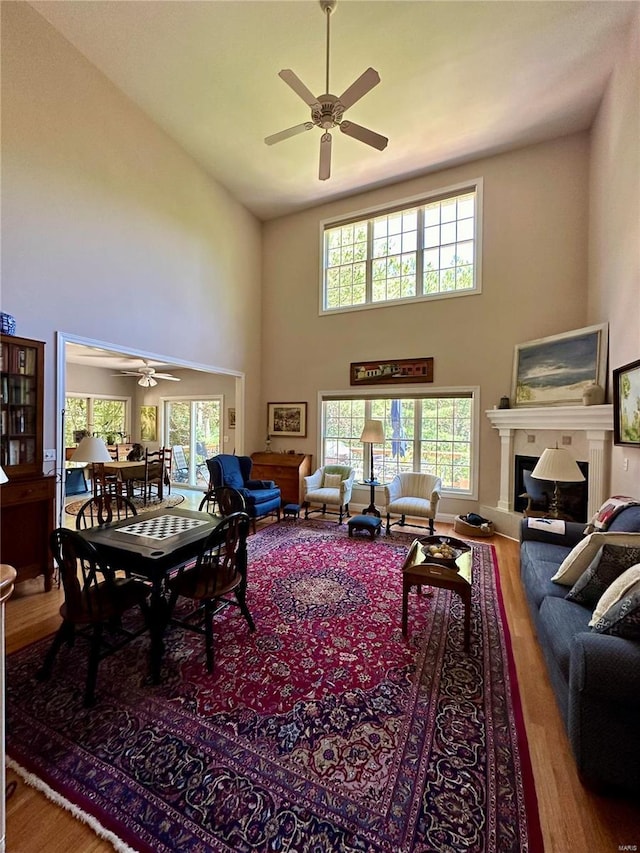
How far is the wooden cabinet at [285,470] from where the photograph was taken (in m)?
6.12

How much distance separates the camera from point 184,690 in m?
2.00

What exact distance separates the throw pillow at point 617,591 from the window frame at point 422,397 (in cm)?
368

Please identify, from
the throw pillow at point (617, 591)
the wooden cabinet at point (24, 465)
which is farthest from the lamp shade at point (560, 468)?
the wooden cabinet at point (24, 465)

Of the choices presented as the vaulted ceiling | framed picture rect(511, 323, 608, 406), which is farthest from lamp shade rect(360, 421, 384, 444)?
the vaulted ceiling

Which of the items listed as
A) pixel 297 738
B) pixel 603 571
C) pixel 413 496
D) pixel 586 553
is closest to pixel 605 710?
pixel 603 571

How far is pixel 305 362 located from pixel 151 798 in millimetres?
5942

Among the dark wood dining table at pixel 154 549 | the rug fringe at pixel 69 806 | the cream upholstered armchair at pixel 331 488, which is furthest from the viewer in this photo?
the cream upholstered armchair at pixel 331 488

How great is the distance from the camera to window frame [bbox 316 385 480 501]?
17.6 feet

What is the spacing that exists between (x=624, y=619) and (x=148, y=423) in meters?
10.00

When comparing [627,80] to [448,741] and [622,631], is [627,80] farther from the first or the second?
[448,741]

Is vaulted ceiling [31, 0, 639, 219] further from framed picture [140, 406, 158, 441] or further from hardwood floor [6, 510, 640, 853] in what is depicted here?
framed picture [140, 406, 158, 441]

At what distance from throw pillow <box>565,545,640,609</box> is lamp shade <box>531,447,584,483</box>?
1.20 meters

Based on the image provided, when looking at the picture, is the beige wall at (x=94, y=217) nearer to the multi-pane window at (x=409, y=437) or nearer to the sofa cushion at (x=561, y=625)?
the multi-pane window at (x=409, y=437)

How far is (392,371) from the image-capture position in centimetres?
591
